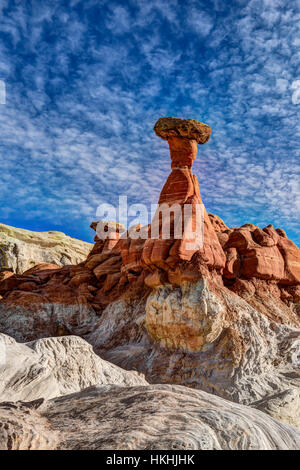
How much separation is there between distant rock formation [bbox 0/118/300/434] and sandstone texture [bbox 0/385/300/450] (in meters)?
→ 10.8

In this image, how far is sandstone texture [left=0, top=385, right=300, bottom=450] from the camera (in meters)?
5.06

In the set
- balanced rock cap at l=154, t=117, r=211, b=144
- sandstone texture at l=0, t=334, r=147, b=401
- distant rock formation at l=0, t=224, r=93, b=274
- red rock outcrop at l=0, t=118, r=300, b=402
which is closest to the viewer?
sandstone texture at l=0, t=334, r=147, b=401

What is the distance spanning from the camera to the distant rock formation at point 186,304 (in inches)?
732

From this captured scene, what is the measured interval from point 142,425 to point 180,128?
20.6 metres

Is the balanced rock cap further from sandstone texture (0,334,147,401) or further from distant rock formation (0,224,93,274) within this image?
distant rock formation (0,224,93,274)

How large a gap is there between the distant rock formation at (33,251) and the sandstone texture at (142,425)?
122ft

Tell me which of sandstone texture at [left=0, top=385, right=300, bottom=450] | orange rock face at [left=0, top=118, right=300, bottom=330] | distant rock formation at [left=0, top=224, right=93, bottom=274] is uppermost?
distant rock formation at [left=0, top=224, right=93, bottom=274]

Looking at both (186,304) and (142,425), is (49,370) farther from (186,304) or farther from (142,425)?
(186,304)

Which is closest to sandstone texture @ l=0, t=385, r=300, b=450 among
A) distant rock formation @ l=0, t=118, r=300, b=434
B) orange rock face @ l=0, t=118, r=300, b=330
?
distant rock formation @ l=0, t=118, r=300, b=434

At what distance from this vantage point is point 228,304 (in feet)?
67.1

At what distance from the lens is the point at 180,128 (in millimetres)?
24141

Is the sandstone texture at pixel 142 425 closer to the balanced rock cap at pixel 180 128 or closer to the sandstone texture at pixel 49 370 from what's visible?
the sandstone texture at pixel 49 370
